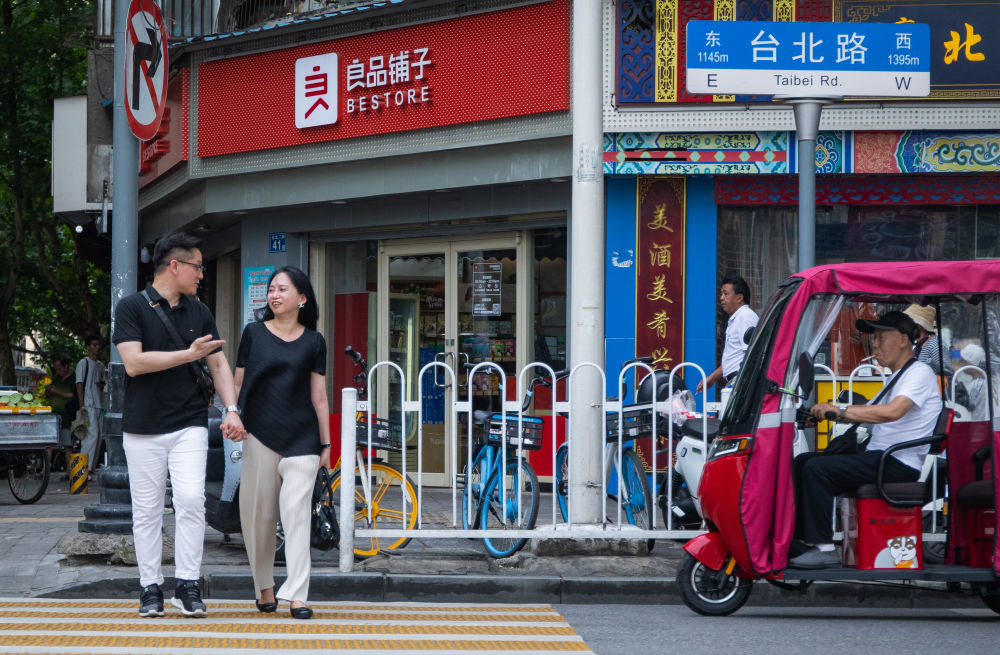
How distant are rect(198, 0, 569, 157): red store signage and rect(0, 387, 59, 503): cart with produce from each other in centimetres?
329

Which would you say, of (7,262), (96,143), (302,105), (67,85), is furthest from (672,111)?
(7,262)

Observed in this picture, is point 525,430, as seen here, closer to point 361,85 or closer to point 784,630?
point 784,630

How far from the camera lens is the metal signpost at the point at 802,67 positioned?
7691 millimetres

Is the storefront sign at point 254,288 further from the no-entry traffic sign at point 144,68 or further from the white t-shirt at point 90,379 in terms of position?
the no-entry traffic sign at point 144,68

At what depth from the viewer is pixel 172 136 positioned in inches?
577

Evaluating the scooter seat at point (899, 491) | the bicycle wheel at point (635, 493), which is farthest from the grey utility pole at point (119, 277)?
the scooter seat at point (899, 491)

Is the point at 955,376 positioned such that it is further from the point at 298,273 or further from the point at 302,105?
the point at 302,105

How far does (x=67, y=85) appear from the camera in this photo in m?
22.9

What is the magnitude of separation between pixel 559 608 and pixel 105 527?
2859 millimetres

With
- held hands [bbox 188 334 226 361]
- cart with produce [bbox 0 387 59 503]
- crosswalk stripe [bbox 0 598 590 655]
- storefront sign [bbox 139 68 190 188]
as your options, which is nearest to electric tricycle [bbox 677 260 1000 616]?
crosswalk stripe [bbox 0 598 590 655]

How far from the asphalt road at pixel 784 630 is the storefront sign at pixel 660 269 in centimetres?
412

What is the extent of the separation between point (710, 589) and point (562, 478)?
198 centimetres

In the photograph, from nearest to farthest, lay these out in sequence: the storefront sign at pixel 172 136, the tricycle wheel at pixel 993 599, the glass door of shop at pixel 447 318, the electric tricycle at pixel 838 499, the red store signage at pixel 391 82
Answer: the electric tricycle at pixel 838 499 < the tricycle wheel at pixel 993 599 < the red store signage at pixel 391 82 < the glass door of shop at pixel 447 318 < the storefront sign at pixel 172 136

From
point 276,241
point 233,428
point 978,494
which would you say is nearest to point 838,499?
point 978,494
